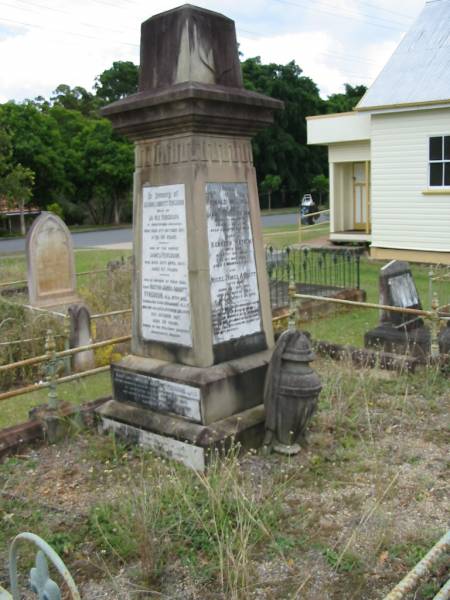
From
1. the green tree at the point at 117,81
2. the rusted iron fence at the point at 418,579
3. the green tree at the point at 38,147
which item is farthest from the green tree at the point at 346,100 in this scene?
the rusted iron fence at the point at 418,579

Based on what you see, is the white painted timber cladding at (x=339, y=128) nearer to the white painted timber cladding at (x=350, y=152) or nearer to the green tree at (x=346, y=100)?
the white painted timber cladding at (x=350, y=152)

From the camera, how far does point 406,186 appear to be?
57.4ft

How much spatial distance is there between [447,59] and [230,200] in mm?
14313

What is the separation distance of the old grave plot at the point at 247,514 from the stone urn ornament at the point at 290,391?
231 mm

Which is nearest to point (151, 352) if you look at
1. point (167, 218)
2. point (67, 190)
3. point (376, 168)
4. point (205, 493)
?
point (167, 218)

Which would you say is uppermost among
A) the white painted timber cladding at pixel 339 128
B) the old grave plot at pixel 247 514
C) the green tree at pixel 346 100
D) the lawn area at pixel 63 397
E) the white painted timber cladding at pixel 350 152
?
the green tree at pixel 346 100

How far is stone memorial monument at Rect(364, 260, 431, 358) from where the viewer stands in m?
8.75

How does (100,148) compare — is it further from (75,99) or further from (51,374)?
(51,374)

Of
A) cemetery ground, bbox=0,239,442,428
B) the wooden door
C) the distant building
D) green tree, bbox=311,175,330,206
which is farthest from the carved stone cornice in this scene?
green tree, bbox=311,175,330,206

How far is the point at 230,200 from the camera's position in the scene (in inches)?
214

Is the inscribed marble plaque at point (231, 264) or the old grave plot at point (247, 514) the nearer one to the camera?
the old grave plot at point (247, 514)

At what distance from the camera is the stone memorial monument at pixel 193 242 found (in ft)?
16.8

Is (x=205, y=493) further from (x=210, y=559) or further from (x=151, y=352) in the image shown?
(x=151, y=352)

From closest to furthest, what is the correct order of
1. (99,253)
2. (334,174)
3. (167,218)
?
(167,218) < (334,174) < (99,253)
